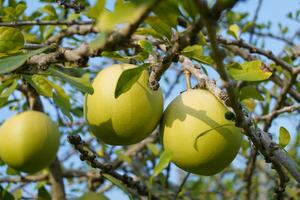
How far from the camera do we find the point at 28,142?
6.30ft

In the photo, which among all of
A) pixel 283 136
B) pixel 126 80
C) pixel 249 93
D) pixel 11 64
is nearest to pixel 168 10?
pixel 126 80

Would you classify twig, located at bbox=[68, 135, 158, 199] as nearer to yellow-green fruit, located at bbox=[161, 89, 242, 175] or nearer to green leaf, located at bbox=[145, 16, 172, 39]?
yellow-green fruit, located at bbox=[161, 89, 242, 175]

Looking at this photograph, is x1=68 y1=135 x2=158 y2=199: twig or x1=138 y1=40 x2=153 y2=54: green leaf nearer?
x1=138 y1=40 x2=153 y2=54: green leaf

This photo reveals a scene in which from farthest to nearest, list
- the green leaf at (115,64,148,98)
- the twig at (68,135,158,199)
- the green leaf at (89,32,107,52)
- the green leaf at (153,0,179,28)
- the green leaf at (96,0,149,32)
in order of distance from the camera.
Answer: the twig at (68,135,158,199) → the green leaf at (115,64,148,98) → the green leaf at (153,0,179,28) → the green leaf at (89,32,107,52) → the green leaf at (96,0,149,32)

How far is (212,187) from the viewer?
5.26 meters

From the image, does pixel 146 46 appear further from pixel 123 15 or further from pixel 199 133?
pixel 123 15

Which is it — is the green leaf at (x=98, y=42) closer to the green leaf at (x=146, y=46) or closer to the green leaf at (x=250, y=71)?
the green leaf at (x=146, y=46)

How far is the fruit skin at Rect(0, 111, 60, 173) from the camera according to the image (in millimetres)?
1906

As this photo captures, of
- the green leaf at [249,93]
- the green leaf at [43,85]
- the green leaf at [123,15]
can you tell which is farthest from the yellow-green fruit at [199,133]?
the green leaf at [123,15]

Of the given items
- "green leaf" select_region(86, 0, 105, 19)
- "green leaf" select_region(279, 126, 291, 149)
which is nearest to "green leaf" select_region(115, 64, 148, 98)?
"green leaf" select_region(86, 0, 105, 19)

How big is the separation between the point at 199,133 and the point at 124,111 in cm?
22

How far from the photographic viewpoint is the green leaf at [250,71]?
51.4 inches

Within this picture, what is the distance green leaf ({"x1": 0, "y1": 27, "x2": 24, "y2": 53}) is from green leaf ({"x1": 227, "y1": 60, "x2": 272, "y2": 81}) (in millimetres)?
630

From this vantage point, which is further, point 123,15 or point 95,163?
point 95,163
